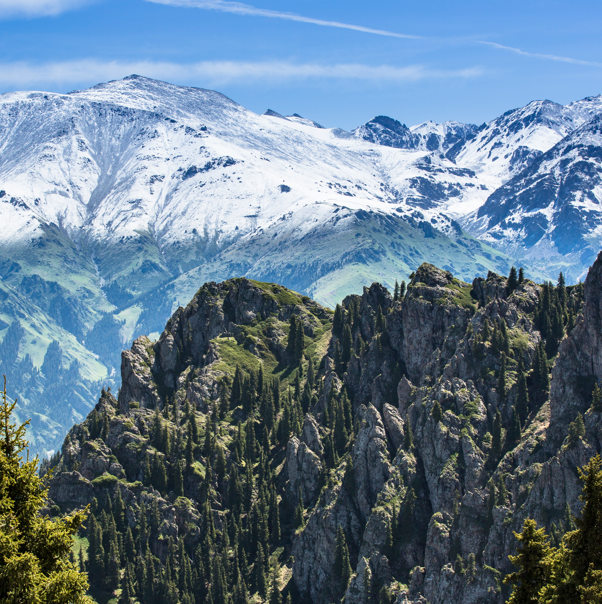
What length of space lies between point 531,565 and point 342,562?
142230 mm

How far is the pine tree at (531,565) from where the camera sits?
5331cm

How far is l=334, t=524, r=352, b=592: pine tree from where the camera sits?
184 metres

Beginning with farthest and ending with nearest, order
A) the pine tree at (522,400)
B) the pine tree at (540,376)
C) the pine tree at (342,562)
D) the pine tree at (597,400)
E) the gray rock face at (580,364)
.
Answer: the pine tree at (540,376), the pine tree at (342,562), the pine tree at (522,400), the gray rock face at (580,364), the pine tree at (597,400)

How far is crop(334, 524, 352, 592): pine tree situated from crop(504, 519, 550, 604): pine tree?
137 m

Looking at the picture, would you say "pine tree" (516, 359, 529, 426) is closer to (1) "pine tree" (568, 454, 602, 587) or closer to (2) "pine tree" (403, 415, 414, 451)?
(2) "pine tree" (403, 415, 414, 451)

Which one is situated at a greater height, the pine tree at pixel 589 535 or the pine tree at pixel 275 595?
the pine tree at pixel 589 535

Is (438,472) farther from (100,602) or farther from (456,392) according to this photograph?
(100,602)

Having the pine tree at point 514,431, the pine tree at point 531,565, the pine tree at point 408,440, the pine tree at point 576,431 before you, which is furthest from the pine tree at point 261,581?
the pine tree at point 531,565

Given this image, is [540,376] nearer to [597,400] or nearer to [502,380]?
[502,380]

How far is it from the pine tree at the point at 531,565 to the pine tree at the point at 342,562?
13731cm

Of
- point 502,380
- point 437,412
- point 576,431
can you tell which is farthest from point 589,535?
point 502,380

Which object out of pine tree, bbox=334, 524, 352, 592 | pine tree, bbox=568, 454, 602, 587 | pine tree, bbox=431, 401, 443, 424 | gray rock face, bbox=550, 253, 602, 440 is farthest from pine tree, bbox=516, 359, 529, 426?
pine tree, bbox=568, 454, 602, 587

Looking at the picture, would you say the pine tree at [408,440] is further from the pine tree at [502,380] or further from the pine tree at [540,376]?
the pine tree at [540,376]

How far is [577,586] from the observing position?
165 ft
